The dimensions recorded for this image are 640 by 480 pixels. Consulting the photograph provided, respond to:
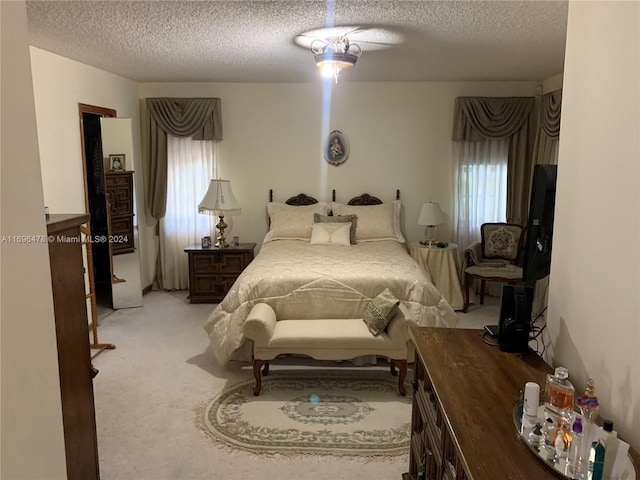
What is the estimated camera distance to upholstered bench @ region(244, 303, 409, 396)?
3025 mm

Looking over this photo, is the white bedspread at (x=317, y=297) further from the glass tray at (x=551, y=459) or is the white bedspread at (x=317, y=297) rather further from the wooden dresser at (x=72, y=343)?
the glass tray at (x=551, y=459)

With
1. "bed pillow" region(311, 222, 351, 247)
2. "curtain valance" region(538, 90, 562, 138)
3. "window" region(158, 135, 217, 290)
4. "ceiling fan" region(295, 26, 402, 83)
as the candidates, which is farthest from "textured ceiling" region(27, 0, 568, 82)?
"bed pillow" region(311, 222, 351, 247)

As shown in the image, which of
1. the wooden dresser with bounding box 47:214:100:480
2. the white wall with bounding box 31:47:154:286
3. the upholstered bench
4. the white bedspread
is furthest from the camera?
the white wall with bounding box 31:47:154:286

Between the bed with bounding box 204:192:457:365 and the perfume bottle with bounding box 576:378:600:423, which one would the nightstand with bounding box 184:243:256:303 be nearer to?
the bed with bounding box 204:192:457:365

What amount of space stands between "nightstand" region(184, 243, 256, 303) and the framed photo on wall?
41.6 inches

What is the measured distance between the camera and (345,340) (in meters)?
3.04

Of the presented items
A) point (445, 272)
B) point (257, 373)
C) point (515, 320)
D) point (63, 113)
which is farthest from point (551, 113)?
point (63, 113)

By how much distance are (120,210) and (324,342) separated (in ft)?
9.19

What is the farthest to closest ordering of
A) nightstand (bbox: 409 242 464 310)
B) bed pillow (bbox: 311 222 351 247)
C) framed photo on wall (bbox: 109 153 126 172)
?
nightstand (bbox: 409 242 464 310) → bed pillow (bbox: 311 222 351 247) → framed photo on wall (bbox: 109 153 126 172)

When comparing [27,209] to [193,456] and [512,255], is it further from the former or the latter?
[512,255]

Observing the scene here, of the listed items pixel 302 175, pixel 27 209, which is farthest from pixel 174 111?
pixel 27 209

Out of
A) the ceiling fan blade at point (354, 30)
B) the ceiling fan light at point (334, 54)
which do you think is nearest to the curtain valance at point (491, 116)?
the ceiling fan light at point (334, 54)

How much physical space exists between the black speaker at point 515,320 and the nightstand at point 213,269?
11.6 feet

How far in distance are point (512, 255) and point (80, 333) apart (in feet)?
14.3
